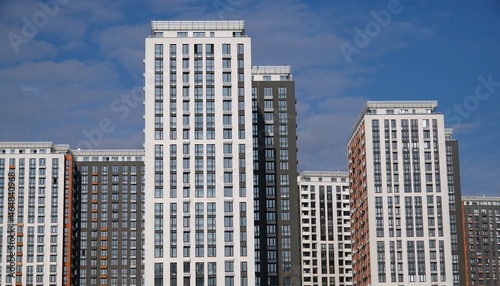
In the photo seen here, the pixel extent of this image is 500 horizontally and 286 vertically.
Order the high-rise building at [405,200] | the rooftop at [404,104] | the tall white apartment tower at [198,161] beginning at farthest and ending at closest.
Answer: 1. the rooftop at [404,104]
2. the high-rise building at [405,200]
3. the tall white apartment tower at [198,161]

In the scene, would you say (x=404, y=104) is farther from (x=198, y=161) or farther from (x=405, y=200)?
(x=198, y=161)

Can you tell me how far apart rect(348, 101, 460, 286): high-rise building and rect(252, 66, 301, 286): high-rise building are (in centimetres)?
1904

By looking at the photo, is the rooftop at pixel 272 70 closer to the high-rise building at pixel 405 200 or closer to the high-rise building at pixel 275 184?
the high-rise building at pixel 275 184

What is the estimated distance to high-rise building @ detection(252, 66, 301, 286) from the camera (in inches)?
6791

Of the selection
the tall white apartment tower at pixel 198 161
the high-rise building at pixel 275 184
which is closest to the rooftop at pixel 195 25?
the tall white apartment tower at pixel 198 161

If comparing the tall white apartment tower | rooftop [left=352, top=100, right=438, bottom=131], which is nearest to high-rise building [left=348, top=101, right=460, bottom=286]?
rooftop [left=352, top=100, right=438, bottom=131]

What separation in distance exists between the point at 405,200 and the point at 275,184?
30.5 meters

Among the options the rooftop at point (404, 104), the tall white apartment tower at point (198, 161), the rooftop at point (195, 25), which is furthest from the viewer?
the rooftop at point (404, 104)

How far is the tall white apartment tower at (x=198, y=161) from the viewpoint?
132m

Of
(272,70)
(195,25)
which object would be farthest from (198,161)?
(272,70)

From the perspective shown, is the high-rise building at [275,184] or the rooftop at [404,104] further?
the rooftop at [404,104]

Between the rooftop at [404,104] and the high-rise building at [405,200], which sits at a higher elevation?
the rooftop at [404,104]

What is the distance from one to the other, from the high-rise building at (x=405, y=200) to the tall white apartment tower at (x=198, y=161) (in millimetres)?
55439

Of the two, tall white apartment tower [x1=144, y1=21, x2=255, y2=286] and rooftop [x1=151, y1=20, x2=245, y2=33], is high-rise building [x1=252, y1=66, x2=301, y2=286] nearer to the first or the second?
rooftop [x1=151, y1=20, x2=245, y2=33]
